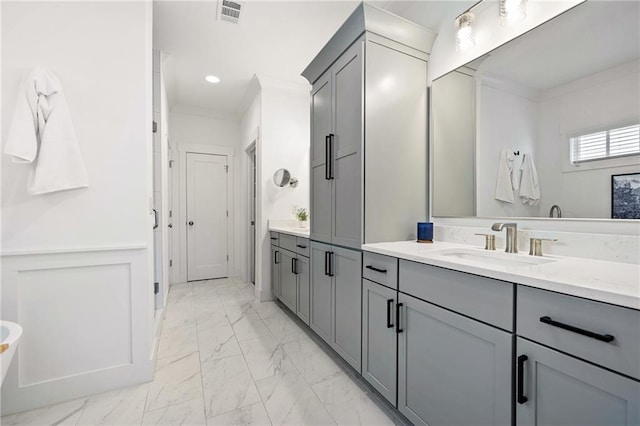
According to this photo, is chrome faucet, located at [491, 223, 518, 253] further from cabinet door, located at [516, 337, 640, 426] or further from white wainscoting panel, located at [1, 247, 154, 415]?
white wainscoting panel, located at [1, 247, 154, 415]

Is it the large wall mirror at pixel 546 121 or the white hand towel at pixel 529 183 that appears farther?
the white hand towel at pixel 529 183

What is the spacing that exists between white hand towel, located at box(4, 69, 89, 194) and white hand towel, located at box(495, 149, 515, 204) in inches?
93.4

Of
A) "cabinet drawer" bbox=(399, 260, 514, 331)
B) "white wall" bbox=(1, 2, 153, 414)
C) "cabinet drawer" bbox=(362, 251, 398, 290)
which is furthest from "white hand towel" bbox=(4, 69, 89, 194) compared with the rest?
"cabinet drawer" bbox=(399, 260, 514, 331)

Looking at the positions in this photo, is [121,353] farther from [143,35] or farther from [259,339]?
[143,35]

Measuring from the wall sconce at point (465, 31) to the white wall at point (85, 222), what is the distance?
1946mm

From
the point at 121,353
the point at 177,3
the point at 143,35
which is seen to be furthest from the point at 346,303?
the point at 177,3

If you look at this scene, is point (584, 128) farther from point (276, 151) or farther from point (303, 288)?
point (276, 151)

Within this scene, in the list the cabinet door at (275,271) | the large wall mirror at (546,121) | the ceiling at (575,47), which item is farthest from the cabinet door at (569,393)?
the cabinet door at (275,271)

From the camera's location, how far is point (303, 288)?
2.52 metres

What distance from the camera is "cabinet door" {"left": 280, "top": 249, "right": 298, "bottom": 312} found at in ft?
8.92

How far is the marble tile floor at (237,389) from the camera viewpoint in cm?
150

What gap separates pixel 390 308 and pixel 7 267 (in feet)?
6.74

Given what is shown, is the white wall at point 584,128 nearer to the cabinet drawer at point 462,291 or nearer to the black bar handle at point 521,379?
the cabinet drawer at point 462,291

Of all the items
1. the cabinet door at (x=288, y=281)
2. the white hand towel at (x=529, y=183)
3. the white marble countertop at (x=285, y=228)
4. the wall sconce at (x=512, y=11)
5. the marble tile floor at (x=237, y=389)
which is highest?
the wall sconce at (x=512, y=11)
